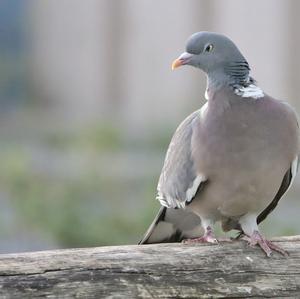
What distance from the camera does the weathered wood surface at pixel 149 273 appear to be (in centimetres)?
327

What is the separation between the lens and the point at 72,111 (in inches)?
441

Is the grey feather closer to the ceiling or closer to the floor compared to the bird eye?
closer to the floor

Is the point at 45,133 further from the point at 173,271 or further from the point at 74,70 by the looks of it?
the point at 173,271

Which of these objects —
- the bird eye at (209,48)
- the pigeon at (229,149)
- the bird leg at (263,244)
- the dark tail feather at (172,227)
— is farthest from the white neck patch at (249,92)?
the dark tail feather at (172,227)

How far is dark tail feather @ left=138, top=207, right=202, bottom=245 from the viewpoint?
4.31 metres

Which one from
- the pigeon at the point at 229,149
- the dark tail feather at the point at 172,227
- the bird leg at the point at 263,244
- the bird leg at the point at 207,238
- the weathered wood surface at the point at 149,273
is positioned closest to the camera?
the weathered wood surface at the point at 149,273

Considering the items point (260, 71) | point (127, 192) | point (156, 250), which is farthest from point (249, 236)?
point (260, 71)

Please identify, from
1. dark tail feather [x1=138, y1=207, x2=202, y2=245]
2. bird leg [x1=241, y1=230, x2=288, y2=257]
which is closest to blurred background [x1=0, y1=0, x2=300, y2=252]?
dark tail feather [x1=138, y1=207, x2=202, y2=245]

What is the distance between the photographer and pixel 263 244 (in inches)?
149

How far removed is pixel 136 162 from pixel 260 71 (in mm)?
1623

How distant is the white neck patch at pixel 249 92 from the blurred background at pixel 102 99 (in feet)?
5.07

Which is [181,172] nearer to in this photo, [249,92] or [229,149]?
[229,149]

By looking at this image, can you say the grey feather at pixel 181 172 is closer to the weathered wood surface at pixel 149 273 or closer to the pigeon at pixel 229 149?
A: the pigeon at pixel 229 149

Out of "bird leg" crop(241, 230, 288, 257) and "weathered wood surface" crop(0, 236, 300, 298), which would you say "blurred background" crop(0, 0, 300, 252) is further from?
"weathered wood surface" crop(0, 236, 300, 298)
